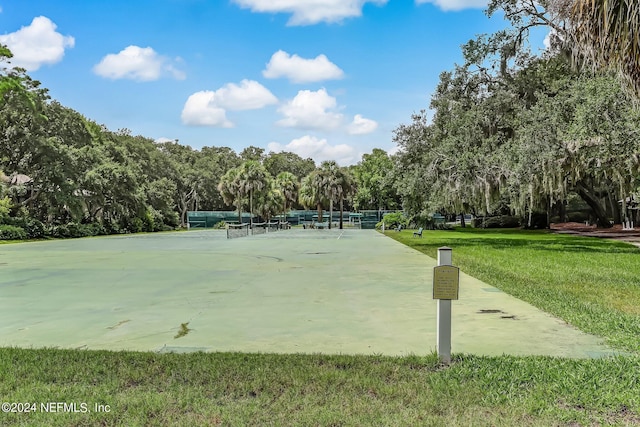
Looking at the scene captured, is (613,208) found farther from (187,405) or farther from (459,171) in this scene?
(187,405)

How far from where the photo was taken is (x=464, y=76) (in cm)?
2334

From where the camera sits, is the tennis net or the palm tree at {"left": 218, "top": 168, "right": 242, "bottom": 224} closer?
the tennis net

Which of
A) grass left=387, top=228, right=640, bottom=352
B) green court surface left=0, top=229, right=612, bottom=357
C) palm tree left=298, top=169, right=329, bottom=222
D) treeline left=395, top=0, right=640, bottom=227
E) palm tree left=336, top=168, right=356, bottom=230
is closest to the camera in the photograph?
green court surface left=0, top=229, right=612, bottom=357

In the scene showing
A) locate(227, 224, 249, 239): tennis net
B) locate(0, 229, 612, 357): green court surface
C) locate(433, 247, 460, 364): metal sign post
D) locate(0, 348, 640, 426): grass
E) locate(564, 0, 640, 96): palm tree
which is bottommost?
locate(227, 224, 249, 239): tennis net

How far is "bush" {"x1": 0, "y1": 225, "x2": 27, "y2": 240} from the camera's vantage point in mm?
29102

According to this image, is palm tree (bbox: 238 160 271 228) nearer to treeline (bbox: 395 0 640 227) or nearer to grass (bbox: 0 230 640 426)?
treeline (bbox: 395 0 640 227)

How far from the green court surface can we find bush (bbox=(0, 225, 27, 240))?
18737mm

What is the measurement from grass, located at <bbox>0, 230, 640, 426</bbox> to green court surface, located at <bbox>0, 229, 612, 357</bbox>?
1.83 ft

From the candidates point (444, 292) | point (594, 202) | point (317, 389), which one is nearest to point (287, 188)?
point (594, 202)

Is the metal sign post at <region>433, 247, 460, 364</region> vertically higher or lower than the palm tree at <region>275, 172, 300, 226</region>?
lower

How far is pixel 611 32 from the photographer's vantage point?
17.2 ft

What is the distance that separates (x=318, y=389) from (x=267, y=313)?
11.1ft

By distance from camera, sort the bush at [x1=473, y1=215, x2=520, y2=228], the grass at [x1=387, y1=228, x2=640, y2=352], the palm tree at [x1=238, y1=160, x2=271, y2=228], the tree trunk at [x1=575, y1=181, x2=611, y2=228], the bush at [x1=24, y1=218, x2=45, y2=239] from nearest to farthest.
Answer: the grass at [x1=387, y1=228, x2=640, y2=352], the bush at [x1=24, y1=218, x2=45, y2=239], the tree trunk at [x1=575, y1=181, x2=611, y2=228], the bush at [x1=473, y1=215, x2=520, y2=228], the palm tree at [x1=238, y1=160, x2=271, y2=228]

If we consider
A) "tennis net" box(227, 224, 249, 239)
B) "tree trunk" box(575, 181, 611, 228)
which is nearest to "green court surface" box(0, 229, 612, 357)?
"tennis net" box(227, 224, 249, 239)
